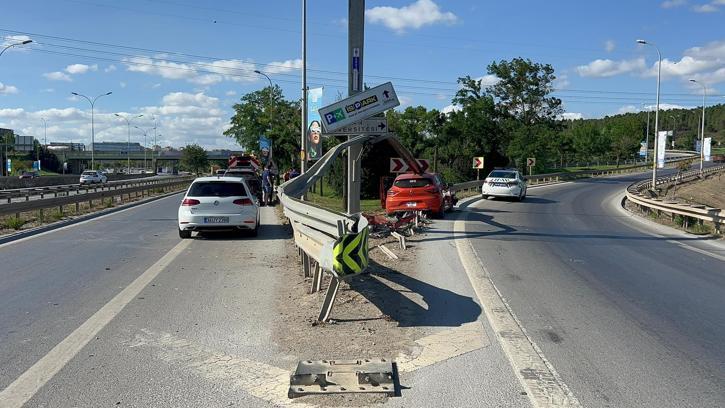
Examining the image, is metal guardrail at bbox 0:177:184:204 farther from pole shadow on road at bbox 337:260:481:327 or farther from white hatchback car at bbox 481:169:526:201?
white hatchback car at bbox 481:169:526:201

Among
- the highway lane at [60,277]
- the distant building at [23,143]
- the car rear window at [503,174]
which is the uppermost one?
the distant building at [23,143]

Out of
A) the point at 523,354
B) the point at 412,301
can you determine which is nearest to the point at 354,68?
the point at 412,301

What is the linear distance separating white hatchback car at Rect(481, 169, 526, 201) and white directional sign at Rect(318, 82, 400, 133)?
17.5 m

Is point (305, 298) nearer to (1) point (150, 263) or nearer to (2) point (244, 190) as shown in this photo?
(1) point (150, 263)

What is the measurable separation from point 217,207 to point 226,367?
31.1 ft

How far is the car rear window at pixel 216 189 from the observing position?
14.6m

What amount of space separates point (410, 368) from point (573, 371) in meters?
1.40

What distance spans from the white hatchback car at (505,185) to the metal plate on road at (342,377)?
2511 centimetres

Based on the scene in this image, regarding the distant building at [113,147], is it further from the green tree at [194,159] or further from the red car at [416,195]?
the red car at [416,195]

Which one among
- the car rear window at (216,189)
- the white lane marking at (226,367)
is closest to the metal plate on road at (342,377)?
the white lane marking at (226,367)

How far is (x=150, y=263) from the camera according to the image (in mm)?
10898

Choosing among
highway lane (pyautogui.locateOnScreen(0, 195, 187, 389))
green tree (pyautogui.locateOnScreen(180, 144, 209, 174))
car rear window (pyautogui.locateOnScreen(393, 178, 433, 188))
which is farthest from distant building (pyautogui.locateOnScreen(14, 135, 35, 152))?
car rear window (pyautogui.locateOnScreen(393, 178, 433, 188))

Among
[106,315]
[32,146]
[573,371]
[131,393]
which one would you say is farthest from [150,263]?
[32,146]

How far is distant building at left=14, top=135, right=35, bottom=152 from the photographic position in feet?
369
